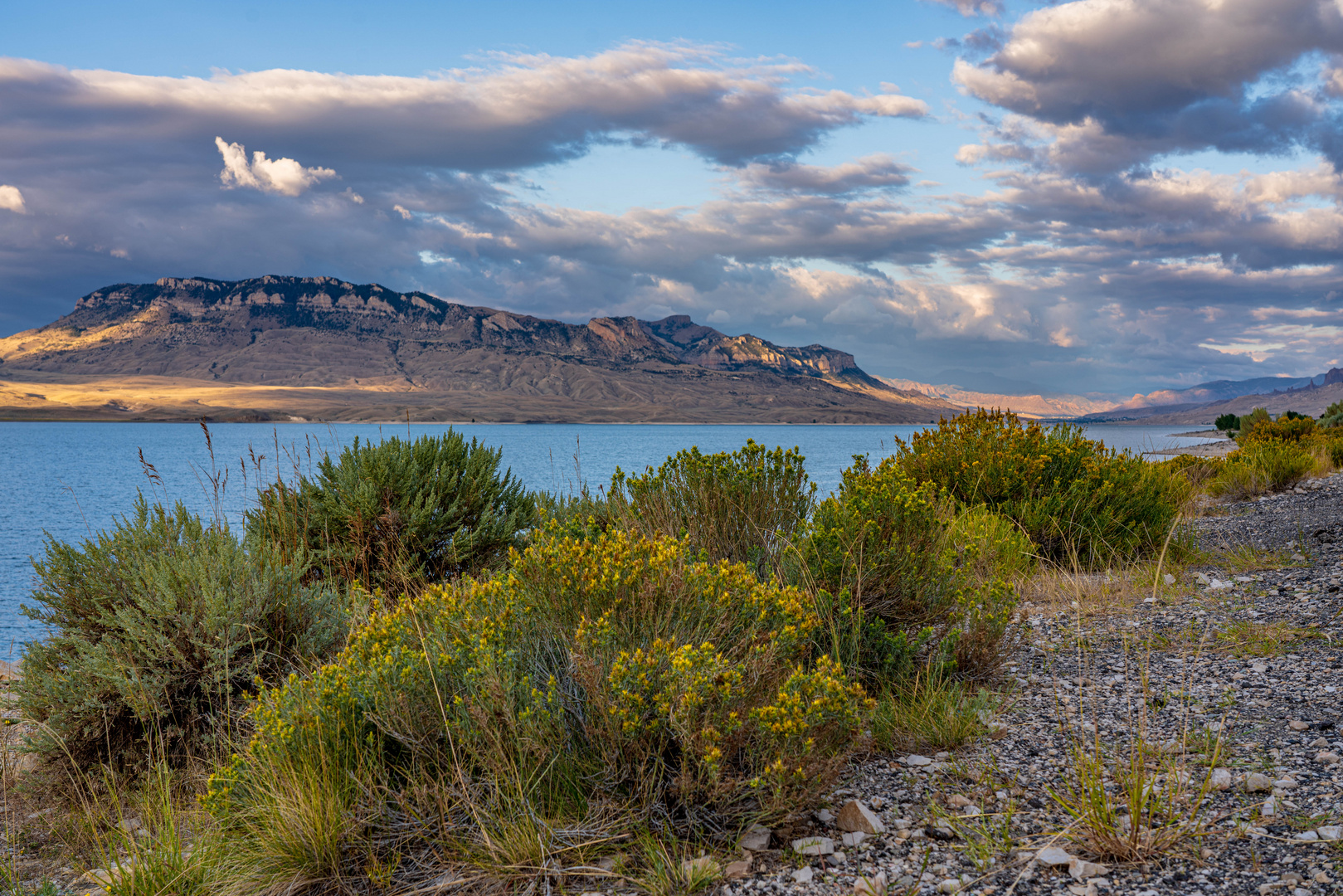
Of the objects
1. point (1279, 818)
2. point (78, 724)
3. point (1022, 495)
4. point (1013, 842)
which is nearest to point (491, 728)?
point (1013, 842)

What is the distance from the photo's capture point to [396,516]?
7289 millimetres

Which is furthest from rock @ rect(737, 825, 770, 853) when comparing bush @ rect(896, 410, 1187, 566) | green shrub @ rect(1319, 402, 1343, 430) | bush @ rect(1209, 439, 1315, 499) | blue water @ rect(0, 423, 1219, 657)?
green shrub @ rect(1319, 402, 1343, 430)

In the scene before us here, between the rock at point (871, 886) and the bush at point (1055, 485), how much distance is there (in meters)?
5.77

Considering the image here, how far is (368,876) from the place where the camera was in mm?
2926

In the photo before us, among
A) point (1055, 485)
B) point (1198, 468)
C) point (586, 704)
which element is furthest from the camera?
point (1198, 468)

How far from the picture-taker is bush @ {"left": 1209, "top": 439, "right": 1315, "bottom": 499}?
13836mm

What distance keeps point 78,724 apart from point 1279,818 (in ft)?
21.5

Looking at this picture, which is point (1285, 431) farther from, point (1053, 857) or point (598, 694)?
point (598, 694)

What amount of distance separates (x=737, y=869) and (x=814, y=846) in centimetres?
32

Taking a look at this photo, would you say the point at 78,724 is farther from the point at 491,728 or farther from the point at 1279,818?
the point at 1279,818

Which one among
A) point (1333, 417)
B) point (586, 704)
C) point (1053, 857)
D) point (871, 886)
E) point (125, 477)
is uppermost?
point (1333, 417)

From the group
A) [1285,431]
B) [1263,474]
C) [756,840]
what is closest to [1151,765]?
[756,840]

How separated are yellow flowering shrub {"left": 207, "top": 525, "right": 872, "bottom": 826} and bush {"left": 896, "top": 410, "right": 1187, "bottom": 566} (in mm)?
5272

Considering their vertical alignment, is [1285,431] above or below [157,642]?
above
